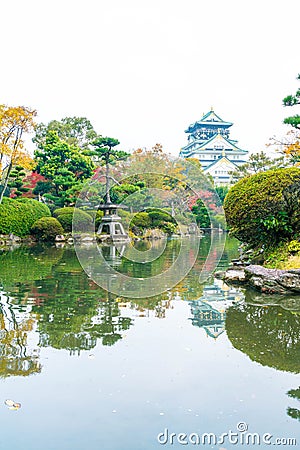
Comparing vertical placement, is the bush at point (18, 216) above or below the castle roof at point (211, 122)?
below

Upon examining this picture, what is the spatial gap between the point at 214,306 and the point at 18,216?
46.0 ft

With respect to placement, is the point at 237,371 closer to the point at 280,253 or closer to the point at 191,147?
the point at 280,253

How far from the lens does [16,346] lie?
4105mm

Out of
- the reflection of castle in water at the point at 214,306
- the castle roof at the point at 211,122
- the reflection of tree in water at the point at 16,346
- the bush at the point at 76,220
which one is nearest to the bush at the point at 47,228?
the bush at the point at 76,220

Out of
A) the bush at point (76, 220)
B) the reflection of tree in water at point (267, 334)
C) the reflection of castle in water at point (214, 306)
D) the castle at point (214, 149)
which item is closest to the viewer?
the reflection of tree in water at point (267, 334)

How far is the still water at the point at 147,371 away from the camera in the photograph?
8.59ft

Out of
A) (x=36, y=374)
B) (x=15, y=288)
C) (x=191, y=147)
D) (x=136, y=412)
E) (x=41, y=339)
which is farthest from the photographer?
(x=191, y=147)

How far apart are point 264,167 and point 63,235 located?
45.2ft

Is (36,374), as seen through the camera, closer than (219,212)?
Yes

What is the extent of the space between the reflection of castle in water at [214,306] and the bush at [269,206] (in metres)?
1.18

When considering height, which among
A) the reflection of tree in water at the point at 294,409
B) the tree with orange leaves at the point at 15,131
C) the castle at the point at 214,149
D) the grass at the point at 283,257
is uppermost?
the castle at the point at 214,149

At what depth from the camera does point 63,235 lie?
60.0ft

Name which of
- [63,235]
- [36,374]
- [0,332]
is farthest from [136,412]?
[63,235]

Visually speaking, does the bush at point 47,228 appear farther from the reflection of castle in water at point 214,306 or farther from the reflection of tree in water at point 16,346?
the reflection of tree in water at point 16,346
